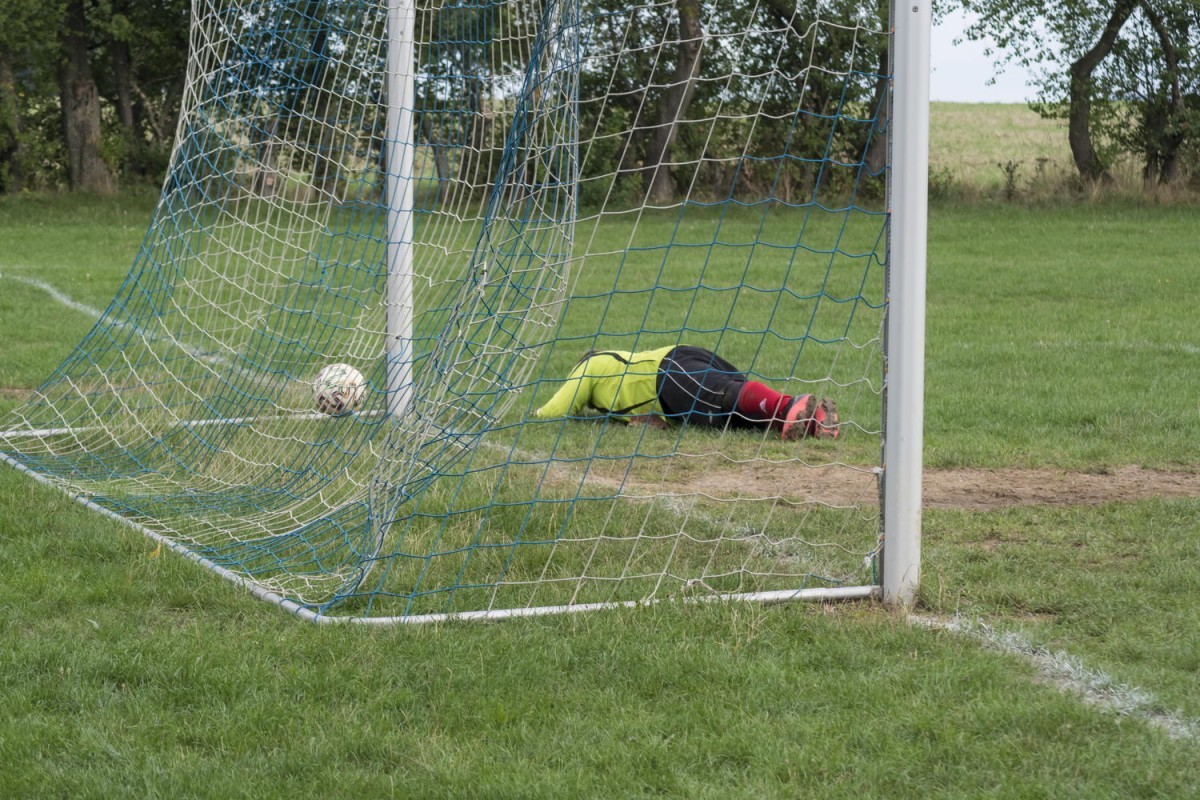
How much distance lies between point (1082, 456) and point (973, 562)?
1.84m

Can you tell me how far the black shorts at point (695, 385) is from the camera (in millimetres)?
7000

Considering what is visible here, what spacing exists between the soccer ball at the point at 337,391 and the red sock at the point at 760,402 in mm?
1961

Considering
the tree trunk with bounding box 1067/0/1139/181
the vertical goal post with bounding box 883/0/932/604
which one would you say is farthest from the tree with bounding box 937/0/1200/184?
the vertical goal post with bounding box 883/0/932/604

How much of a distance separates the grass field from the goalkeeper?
140 centimetres

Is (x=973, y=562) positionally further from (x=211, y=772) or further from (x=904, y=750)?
(x=211, y=772)

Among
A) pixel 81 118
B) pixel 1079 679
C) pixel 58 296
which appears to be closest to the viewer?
pixel 1079 679

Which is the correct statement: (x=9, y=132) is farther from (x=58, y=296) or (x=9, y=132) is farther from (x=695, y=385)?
(x=695, y=385)

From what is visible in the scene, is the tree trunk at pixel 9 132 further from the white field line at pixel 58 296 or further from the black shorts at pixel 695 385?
the black shorts at pixel 695 385

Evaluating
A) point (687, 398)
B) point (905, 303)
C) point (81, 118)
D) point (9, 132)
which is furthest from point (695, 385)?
point (9, 132)

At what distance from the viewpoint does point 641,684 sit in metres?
3.79

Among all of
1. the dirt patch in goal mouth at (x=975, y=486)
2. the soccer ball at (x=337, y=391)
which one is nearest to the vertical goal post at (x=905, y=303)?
the dirt patch in goal mouth at (x=975, y=486)

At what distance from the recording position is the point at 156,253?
7.24 metres

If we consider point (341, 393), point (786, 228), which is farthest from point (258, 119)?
point (786, 228)

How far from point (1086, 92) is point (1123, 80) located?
0.71 m
